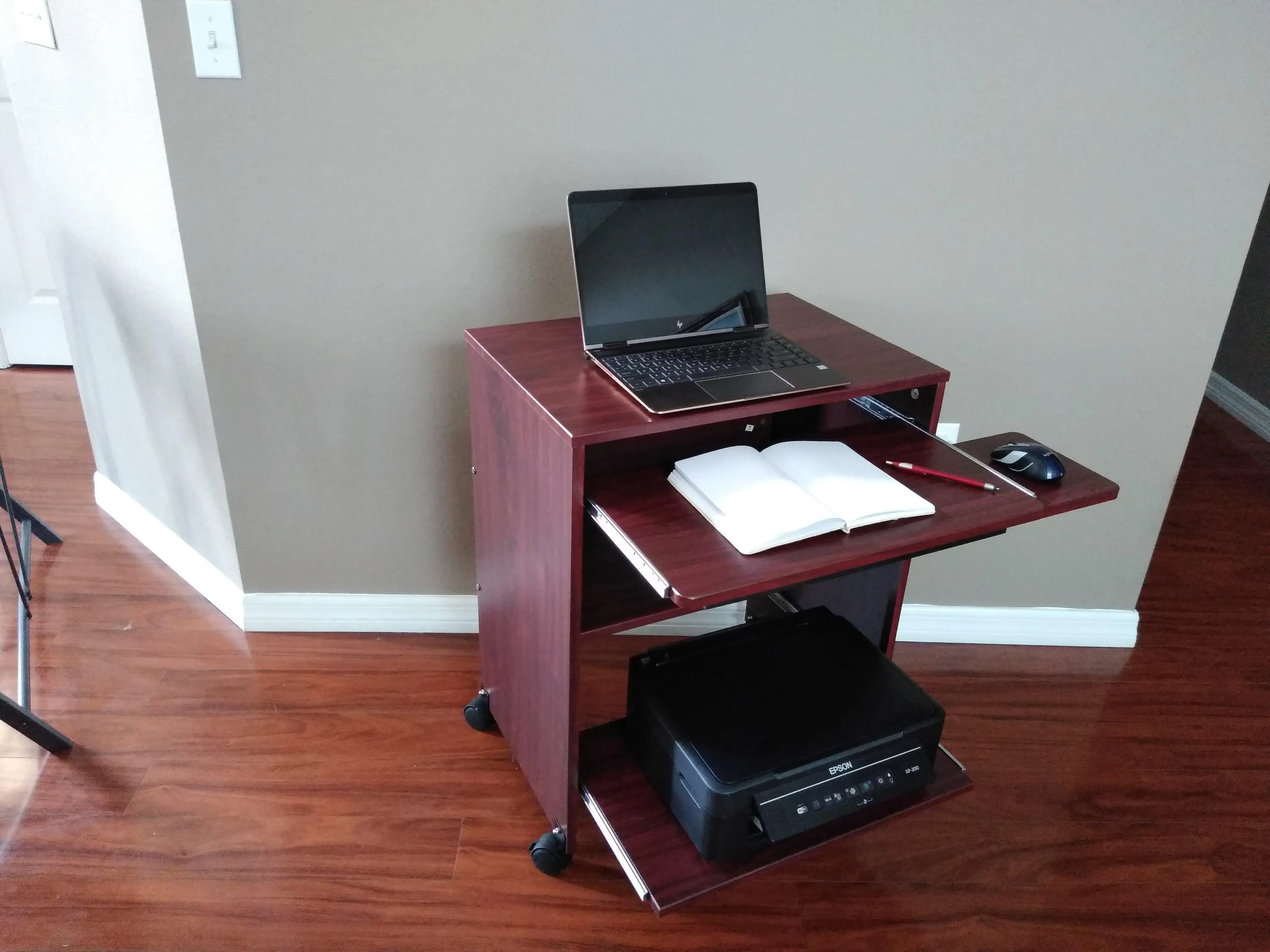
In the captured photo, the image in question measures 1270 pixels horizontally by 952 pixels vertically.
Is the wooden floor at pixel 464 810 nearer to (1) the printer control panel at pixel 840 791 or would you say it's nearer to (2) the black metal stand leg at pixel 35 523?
(2) the black metal stand leg at pixel 35 523

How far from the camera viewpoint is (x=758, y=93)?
1.49 metres

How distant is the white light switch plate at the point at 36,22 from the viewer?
160cm

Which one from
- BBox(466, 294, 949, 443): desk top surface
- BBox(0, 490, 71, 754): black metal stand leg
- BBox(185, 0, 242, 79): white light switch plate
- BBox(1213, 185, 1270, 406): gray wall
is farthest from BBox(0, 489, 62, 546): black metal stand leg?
BBox(1213, 185, 1270, 406): gray wall

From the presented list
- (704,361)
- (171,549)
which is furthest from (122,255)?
(704,361)

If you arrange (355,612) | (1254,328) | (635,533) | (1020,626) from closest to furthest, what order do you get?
(635,533)
(355,612)
(1020,626)
(1254,328)

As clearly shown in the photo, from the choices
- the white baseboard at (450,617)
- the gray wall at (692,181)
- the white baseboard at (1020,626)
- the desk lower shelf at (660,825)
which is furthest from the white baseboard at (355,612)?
the white baseboard at (1020,626)

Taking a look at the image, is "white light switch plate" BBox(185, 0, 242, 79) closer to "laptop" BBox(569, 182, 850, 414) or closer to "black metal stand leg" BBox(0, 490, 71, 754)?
"laptop" BBox(569, 182, 850, 414)

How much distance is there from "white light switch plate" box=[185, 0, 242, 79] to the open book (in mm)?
932

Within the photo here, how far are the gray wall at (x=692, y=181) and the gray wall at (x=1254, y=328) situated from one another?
A: 1610 millimetres

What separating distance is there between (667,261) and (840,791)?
2.60ft

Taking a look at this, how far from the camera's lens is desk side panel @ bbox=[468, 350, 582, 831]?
1.18m

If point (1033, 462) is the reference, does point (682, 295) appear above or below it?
above

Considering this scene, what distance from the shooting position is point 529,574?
1.33 meters

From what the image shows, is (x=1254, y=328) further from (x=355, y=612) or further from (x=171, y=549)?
(x=171, y=549)
